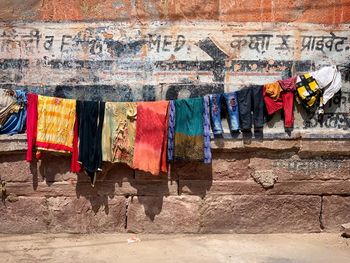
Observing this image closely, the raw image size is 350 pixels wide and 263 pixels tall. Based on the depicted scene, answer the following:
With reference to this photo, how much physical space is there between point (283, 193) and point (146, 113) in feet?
6.30

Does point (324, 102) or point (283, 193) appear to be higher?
point (324, 102)

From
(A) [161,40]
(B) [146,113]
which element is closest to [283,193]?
(B) [146,113]

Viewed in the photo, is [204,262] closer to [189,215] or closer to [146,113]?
[189,215]

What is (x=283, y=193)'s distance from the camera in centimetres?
596

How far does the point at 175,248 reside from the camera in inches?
214

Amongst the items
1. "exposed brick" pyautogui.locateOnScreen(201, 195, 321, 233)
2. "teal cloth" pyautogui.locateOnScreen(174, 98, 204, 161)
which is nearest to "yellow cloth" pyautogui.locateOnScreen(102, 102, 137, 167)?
"teal cloth" pyautogui.locateOnScreen(174, 98, 204, 161)

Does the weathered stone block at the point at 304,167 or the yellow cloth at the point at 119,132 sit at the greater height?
the yellow cloth at the point at 119,132

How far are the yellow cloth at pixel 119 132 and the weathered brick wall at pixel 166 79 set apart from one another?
182 mm

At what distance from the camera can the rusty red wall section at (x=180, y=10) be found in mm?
5777

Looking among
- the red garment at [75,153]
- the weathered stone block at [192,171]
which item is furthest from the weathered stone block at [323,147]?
the red garment at [75,153]

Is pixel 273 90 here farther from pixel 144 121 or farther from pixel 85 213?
pixel 85 213

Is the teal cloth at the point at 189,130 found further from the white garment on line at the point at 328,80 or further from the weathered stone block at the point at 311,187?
the white garment on line at the point at 328,80

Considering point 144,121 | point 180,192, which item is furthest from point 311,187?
point 144,121

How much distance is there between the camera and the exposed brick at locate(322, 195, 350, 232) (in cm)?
602
